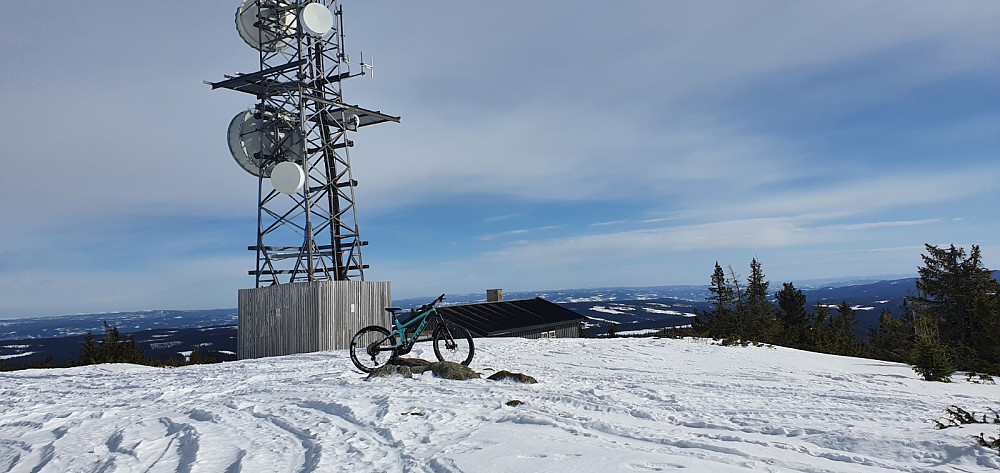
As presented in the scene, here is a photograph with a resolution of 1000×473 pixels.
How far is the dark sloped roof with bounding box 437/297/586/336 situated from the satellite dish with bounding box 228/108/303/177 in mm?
12326

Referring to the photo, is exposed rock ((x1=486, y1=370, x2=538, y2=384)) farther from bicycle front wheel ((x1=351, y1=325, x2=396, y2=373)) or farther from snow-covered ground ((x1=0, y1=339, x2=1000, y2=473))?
Answer: bicycle front wheel ((x1=351, y1=325, x2=396, y2=373))

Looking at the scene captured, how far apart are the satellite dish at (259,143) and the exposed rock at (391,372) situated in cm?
1153

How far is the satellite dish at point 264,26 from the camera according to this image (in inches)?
760

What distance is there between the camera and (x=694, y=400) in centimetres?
697

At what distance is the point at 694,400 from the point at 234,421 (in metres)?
5.13

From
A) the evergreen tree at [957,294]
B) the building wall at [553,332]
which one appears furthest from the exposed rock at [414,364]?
the evergreen tree at [957,294]

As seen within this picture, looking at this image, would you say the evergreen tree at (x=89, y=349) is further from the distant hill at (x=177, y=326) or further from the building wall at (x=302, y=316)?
the distant hill at (x=177, y=326)

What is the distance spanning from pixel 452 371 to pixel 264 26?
50.3 feet

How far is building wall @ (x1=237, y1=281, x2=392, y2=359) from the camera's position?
1548 cm

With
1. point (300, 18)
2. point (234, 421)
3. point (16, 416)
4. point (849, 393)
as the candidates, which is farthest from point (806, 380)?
point (300, 18)

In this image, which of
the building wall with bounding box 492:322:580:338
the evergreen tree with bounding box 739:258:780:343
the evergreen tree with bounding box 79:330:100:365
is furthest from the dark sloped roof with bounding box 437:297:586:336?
the evergreen tree with bounding box 79:330:100:365

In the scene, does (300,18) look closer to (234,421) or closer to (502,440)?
(234,421)

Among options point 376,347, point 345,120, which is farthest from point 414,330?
point 345,120

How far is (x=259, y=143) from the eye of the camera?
750 inches
